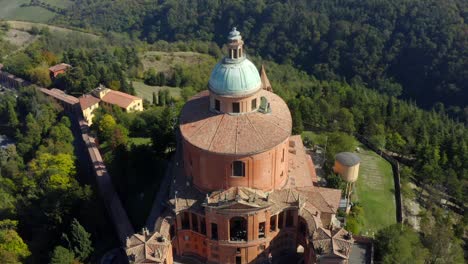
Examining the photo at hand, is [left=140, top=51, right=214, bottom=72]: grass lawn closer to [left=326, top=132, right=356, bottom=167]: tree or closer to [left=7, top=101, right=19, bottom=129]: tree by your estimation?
[left=7, top=101, right=19, bottom=129]: tree

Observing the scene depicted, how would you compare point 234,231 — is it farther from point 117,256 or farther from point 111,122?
point 111,122

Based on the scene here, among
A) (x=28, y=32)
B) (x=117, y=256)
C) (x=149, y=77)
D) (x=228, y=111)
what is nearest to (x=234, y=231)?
(x=228, y=111)

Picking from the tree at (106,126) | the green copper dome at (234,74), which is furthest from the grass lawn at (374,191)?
the tree at (106,126)

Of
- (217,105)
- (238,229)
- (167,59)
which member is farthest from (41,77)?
(238,229)

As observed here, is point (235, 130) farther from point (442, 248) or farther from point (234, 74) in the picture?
point (442, 248)

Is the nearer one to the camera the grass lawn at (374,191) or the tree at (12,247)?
the tree at (12,247)

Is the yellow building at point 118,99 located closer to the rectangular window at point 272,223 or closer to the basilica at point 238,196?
the basilica at point 238,196
